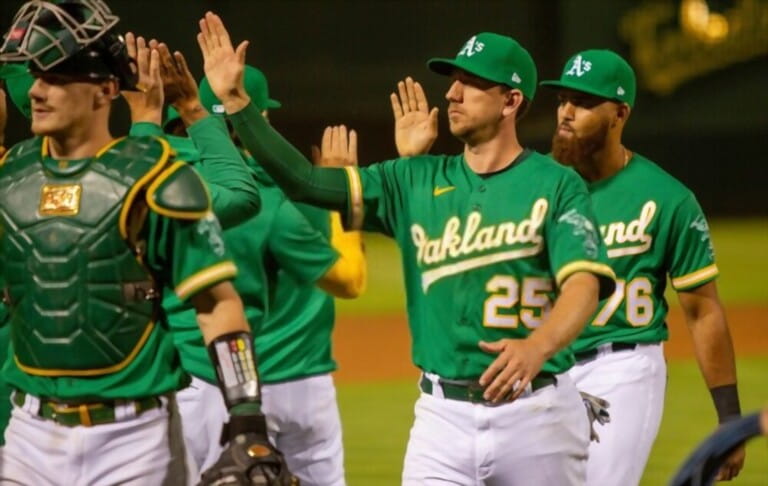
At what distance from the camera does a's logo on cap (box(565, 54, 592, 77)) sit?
6555 millimetres

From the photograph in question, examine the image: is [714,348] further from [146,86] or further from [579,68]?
[146,86]

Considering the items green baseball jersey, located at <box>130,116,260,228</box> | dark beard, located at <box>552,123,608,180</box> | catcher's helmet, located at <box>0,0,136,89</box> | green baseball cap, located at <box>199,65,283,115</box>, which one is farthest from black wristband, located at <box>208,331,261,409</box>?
dark beard, located at <box>552,123,608,180</box>

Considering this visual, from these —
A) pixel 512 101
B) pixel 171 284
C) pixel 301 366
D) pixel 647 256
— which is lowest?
pixel 301 366

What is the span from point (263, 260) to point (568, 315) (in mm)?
1552

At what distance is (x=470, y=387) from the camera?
16.7ft

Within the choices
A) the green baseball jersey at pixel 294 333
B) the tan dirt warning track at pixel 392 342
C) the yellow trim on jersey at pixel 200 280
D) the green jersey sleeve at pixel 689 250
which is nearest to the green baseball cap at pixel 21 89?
the green baseball jersey at pixel 294 333

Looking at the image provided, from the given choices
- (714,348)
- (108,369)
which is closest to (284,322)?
(714,348)

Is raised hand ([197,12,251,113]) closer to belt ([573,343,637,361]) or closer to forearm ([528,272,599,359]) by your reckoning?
forearm ([528,272,599,359])

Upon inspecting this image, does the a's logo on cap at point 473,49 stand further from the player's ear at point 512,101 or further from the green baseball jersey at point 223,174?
the green baseball jersey at point 223,174

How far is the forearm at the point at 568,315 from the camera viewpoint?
4797 millimetres

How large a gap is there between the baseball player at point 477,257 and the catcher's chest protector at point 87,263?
108cm

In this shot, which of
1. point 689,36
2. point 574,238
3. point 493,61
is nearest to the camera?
point 574,238

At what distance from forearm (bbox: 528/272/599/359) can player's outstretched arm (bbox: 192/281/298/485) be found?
112 cm

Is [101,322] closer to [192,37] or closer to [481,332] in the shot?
[481,332]
